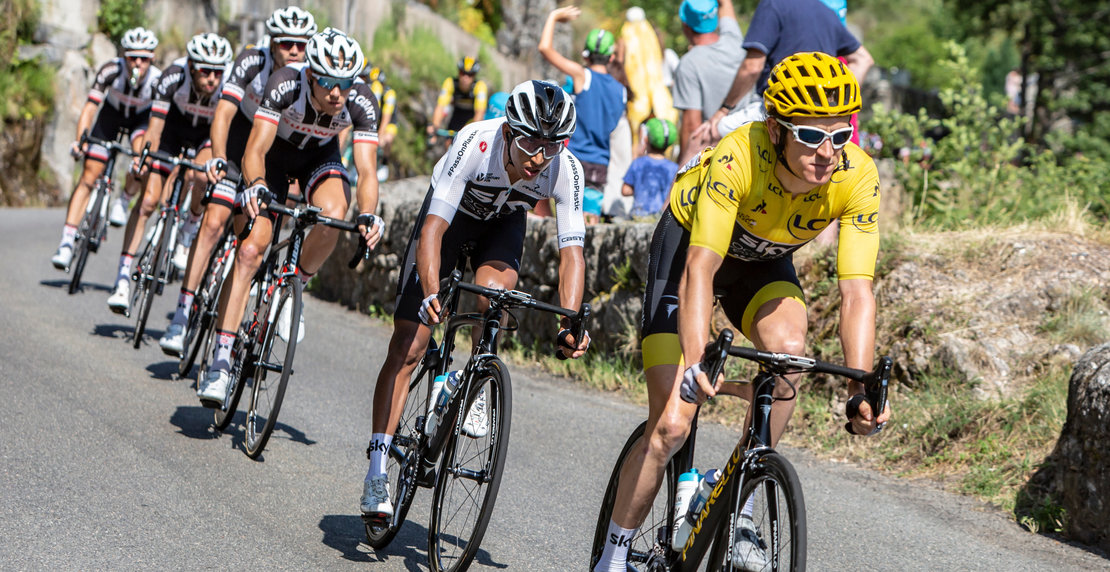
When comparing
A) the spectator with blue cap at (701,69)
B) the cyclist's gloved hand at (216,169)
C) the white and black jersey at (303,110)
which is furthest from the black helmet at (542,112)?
the spectator with blue cap at (701,69)

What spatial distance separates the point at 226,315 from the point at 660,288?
358 cm

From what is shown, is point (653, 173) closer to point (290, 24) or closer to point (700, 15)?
point (700, 15)

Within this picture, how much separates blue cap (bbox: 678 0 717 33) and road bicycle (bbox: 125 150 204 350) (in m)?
4.04

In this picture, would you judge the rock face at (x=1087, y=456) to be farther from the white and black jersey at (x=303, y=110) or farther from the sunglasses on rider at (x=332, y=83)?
the sunglasses on rider at (x=332, y=83)

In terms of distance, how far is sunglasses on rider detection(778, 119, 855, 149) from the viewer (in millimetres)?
3988

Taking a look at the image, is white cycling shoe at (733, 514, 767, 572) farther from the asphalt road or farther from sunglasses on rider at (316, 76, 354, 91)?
sunglasses on rider at (316, 76, 354, 91)

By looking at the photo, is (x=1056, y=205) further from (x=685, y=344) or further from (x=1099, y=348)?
(x=685, y=344)

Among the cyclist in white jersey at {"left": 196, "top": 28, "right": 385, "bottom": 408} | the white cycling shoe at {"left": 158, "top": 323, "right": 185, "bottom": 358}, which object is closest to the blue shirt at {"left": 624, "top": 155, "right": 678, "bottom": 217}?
the cyclist in white jersey at {"left": 196, "top": 28, "right": 385, "bottom": 408}

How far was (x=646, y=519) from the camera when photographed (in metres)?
4.61

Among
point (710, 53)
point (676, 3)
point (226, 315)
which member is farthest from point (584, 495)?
point (676, 3)

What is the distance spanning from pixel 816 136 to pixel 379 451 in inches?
100.0

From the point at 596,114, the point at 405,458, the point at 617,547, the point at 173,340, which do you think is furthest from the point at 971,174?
the point at 617,547

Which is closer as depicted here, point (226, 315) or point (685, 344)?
point (685, 344)

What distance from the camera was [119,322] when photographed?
10.8 m
